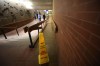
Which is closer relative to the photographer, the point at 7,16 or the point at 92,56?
the point at 92,56

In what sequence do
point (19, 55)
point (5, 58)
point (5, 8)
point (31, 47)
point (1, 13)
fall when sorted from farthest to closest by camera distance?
point (5, 8) < point (1, 13) < point (31, 47) < point (19, 55) < point (5, 58)

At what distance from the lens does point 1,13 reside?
4.88 metres

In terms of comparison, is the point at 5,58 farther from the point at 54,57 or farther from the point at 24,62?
the point at 54,57

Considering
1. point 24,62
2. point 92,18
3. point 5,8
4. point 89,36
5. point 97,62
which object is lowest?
point 24,62

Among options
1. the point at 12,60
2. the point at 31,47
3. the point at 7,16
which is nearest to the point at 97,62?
the point at 12,60

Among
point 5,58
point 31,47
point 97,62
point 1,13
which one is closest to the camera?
point 97,62

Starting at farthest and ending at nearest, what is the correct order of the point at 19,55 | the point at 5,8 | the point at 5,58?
1. the point at 5,8
2. the point at 19,55
3. the point at 5,58

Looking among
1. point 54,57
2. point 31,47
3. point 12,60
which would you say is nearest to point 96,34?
point 54,57

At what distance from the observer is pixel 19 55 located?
2580 mm

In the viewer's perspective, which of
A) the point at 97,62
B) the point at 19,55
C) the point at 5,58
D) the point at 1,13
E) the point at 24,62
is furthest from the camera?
the point at 1,13

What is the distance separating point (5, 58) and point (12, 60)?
0.28 meters

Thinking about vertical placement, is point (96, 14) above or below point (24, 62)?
above

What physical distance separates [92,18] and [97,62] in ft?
0.92

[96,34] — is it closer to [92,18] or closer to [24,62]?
[92,18]
